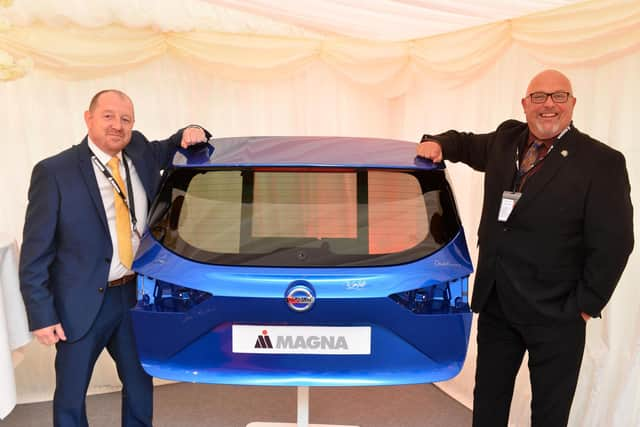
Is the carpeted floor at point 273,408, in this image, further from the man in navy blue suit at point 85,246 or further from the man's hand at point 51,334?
the man's hand at point 51,334

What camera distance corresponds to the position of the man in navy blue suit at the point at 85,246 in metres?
2.40

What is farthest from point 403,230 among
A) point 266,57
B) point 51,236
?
point 266,57

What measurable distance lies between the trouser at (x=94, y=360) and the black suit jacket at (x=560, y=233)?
162cm

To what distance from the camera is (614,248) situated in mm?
2221

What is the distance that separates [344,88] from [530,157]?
9.10ft

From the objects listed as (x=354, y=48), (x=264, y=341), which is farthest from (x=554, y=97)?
(x=354, y=48)

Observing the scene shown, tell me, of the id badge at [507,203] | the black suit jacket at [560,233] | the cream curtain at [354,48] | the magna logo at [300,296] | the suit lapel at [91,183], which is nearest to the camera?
the magna logo at [300,296]

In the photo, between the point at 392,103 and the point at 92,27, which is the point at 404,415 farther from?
the point at 92,27

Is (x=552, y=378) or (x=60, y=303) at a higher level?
(x=60, y=303)

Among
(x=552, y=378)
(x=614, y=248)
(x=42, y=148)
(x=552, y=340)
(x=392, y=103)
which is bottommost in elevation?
(x=552, y=378)

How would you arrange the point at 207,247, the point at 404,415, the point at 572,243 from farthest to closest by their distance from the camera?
1. the point at 404,415
2. the point at 572,243
3. the point at 207,247

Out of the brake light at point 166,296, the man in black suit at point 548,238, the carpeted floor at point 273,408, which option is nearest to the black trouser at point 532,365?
the man in black suit at point 548,238

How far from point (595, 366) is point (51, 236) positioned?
9.37 ft

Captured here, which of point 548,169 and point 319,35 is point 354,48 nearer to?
point 319,35
